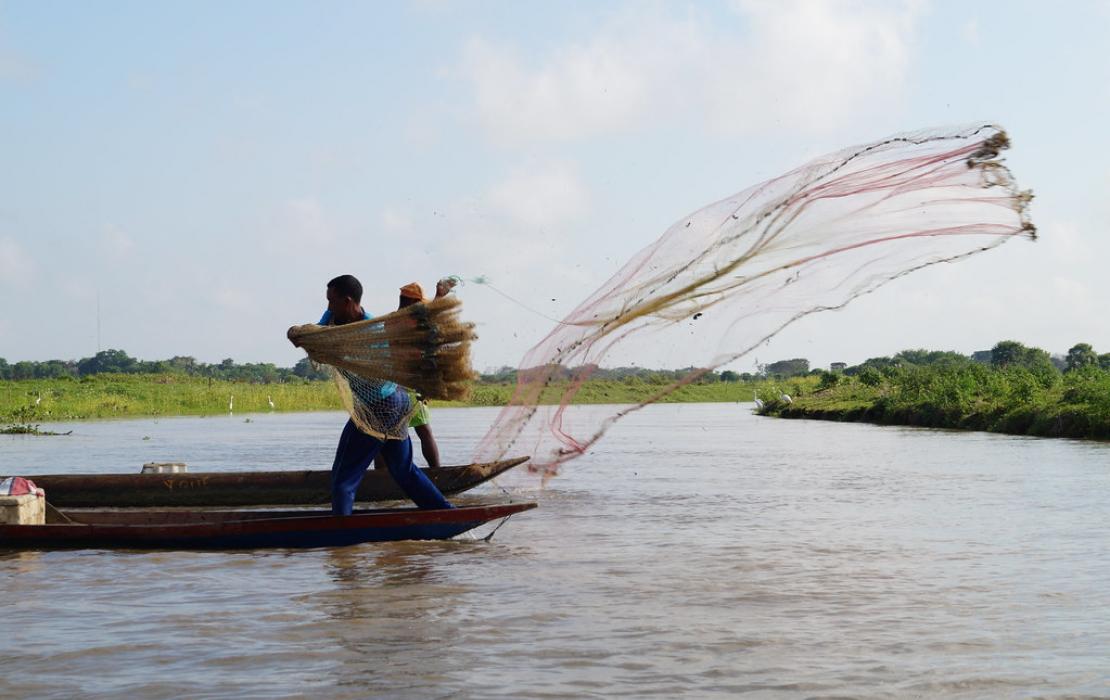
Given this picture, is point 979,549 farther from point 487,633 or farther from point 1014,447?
point 1014,447

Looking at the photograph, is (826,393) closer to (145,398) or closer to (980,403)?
(980,403)

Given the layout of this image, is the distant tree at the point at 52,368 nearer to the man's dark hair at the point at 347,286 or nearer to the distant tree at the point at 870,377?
the distant tree at the point at 870,377

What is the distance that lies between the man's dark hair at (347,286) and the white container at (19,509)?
3.09 m

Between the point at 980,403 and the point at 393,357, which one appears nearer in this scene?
the point at 393,357

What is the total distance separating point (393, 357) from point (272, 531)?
1.68m

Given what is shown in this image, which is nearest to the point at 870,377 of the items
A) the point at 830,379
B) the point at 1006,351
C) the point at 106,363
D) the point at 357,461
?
the point at 830,379

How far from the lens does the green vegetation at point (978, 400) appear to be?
78.9 ft

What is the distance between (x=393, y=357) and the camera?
27.6 ft

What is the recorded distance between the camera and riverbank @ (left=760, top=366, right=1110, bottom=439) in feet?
78.4

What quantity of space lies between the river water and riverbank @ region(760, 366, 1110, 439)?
35.6ft

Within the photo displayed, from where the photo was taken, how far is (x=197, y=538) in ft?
29.8

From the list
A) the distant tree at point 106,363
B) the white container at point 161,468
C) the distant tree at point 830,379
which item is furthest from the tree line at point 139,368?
the white container at point 161,468

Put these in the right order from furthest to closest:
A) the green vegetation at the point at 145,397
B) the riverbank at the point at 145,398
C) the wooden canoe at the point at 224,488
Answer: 1. the green vegetation at the point at 145,397
2. the riverbank at the point at 145,398
3. the wooden canoe at the point at 224,488

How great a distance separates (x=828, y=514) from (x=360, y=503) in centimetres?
506
